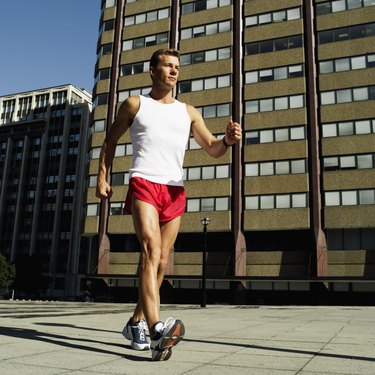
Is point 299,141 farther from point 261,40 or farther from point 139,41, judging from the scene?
point 139,41

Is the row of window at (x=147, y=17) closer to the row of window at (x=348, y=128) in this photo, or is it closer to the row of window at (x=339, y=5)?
the row of window at (x=339, y=5)

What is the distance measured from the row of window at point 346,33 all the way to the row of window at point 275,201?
46.0 ft

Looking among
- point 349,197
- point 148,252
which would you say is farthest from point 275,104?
point 148,252

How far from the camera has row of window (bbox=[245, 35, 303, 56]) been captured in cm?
4034

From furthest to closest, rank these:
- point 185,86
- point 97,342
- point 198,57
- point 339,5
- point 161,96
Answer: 1. point 198,57
2. point 185,86
3. point 339,5
4. point 161,96
5. point 97,342

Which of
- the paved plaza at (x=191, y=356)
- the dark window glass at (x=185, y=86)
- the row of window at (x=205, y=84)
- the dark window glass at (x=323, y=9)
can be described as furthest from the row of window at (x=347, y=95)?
the paved plaza at (x=191, y=356)

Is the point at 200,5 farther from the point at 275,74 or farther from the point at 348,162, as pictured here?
the point at 348,162

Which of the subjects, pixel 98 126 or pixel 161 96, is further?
pixel 98 126

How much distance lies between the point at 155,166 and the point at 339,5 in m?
40.5

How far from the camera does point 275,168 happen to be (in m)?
37.8

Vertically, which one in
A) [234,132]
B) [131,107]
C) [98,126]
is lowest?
[234,132]

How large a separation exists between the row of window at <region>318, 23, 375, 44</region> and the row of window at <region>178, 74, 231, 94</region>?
8831mm

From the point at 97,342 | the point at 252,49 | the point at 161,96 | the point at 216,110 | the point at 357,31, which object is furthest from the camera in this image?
the point at 252,49

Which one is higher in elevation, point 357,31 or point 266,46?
point 266,46
